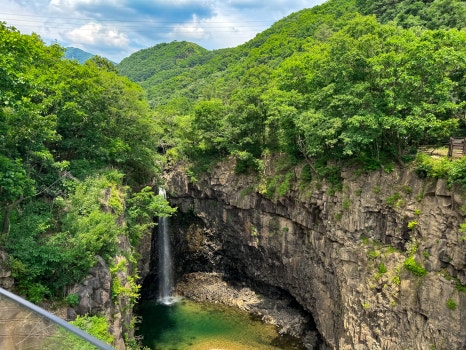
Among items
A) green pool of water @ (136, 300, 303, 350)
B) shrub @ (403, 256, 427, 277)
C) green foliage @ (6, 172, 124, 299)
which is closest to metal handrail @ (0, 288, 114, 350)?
green foliage @ (6, 172, 124, 299)

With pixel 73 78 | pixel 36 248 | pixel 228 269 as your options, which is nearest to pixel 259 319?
pixel 228 269

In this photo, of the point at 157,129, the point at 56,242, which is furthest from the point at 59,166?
the point at 157,129

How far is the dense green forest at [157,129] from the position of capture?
1302cm

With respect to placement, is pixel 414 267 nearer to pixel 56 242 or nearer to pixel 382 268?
pixel 382 268

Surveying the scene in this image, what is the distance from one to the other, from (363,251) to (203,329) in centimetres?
1350

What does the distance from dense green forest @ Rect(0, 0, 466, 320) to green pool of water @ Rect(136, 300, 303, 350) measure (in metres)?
8.08

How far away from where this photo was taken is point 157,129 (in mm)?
27938

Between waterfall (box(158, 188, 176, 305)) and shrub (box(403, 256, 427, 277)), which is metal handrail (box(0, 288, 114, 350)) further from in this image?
waterfall (box(158, 188, 176, 305))

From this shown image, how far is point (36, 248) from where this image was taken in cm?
1227

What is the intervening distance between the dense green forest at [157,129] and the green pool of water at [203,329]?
26.5 ft

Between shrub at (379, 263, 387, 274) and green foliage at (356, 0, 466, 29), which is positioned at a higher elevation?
green foliage at (356, 0, 466, 29)

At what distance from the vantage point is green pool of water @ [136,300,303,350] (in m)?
23.3

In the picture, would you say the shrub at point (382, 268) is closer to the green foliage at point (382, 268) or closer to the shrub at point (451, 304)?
the green foliage at point (382, 268)

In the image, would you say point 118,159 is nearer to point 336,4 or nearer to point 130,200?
point 130,200
